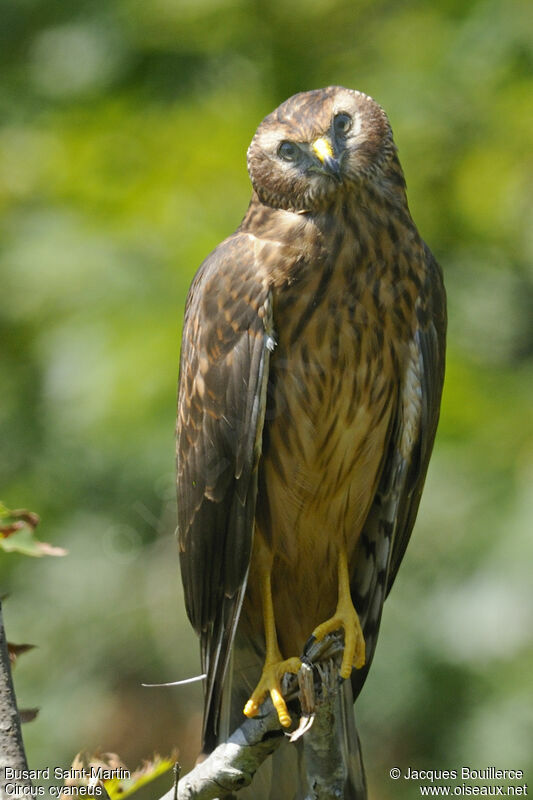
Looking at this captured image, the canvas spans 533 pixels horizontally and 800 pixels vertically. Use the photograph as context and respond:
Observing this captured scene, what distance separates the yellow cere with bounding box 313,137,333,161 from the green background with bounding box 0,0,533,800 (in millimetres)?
1880

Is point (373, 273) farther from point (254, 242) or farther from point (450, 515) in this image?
point (450, 515)

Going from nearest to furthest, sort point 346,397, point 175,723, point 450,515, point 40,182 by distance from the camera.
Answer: point 346,397, point 175,723, point 450,515, point 40,182

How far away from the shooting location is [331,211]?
11.3ft

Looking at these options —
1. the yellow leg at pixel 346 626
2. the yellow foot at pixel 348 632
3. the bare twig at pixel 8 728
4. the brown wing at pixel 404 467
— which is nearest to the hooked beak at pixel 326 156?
the brown wing at pixel 404 467

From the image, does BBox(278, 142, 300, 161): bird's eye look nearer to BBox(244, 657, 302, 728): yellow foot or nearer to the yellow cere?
the yellow cere

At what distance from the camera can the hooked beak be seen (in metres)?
3.29

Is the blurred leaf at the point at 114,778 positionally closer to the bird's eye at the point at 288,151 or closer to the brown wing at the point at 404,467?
the brown wing at the point at 404,467

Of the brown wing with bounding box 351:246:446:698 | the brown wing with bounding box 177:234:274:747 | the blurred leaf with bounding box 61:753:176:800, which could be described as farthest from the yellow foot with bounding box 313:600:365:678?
the blurred leaf with bounding box 61:753:176:800

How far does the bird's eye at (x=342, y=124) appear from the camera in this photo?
11.2 ft

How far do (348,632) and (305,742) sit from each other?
0.45 m

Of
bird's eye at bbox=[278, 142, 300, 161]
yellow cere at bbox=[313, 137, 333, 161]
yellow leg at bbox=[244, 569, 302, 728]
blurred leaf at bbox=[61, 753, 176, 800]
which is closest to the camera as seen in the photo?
blurred leaf at bbox=[61, 753, 176, 800]

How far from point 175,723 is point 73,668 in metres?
0.96

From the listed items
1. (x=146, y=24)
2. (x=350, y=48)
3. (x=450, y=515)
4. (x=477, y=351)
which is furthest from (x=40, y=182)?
(x=450, y=515)

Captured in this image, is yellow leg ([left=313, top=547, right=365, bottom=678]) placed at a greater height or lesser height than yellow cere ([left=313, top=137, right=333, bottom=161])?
lesser
